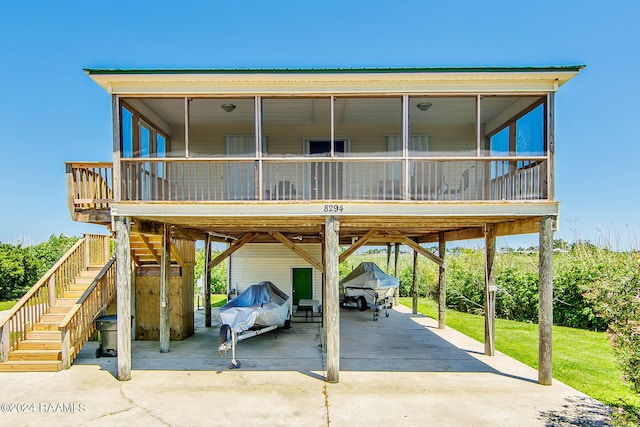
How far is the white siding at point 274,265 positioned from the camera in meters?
17.2

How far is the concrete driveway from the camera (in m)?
6.55

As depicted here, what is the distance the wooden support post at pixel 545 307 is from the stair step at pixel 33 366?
35.8 ft

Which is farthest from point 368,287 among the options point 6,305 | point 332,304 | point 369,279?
point 6,305

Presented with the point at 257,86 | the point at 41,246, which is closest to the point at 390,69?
the point at 257,86

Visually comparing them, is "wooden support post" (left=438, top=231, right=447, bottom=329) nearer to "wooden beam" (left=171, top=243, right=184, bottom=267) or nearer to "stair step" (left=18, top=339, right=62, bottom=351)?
"wooden beam" (left=171, top=243, right=184, bottom=267)

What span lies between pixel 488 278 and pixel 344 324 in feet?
20.0

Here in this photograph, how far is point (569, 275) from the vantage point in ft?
49.5

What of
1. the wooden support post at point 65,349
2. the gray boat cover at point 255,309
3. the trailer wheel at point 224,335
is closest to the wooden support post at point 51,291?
the wooden support post at point 65,349

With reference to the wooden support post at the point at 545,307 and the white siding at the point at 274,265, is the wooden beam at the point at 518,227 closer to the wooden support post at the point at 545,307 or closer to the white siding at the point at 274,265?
the wooden support post at the point at 545,307

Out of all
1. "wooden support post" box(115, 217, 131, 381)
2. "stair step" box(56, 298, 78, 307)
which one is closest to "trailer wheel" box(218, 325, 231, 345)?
"wooden support post" box(115, 217, 131, 381)

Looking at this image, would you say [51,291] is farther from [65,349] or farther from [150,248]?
[150,248]

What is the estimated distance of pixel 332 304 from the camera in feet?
26.8

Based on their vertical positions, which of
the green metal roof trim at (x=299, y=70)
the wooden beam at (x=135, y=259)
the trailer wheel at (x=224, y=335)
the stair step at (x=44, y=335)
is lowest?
the stair step at (x=44, y=335)

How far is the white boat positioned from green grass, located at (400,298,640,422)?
9.35ft
